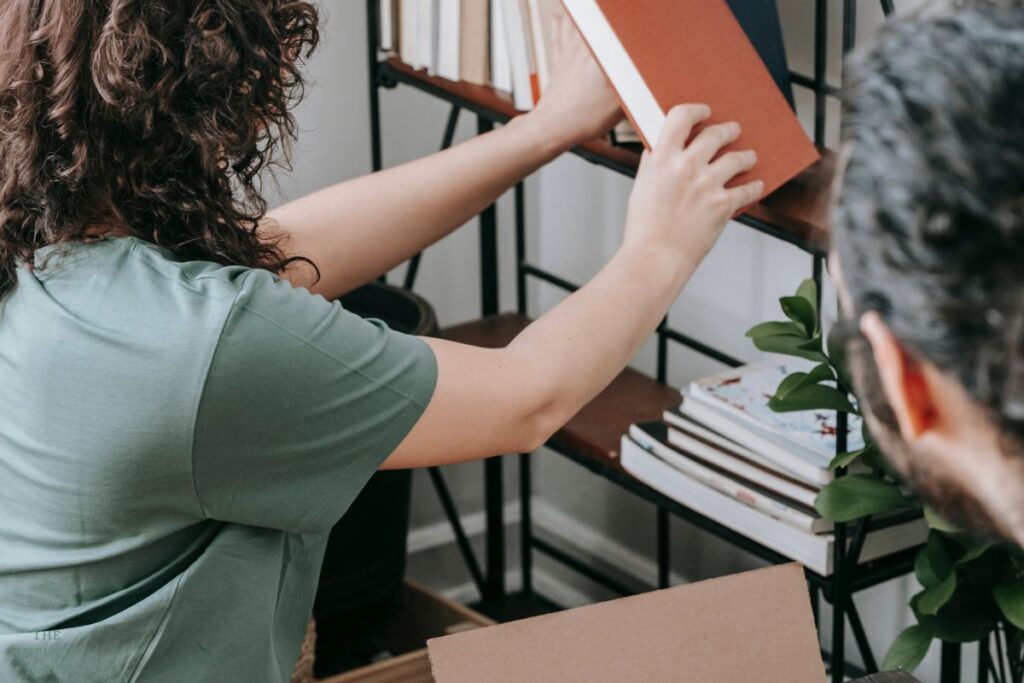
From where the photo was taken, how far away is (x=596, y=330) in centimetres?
107

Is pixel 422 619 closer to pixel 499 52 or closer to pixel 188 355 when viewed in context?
pixel 499 52

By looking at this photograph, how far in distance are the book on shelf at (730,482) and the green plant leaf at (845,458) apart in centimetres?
10

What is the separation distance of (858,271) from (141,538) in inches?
26.7

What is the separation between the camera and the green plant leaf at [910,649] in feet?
4.16

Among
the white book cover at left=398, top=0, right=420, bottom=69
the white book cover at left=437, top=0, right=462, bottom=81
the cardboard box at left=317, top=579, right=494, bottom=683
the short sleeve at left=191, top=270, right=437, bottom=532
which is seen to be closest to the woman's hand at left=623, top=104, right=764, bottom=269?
the short sleeve at left=191, top=270, right=437, bottom=532

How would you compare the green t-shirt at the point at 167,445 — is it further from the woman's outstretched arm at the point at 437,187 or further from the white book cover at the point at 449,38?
the white book cover at the point at 449,38

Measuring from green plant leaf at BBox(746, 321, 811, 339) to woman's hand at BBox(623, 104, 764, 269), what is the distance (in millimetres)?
189

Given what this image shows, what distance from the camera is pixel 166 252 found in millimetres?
1037

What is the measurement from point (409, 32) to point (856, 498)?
889mm

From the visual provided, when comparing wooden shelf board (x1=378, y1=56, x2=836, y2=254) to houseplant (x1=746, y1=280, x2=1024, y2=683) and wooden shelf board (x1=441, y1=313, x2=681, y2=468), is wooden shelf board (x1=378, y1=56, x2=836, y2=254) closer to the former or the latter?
houseplant (x1=746, y1=280, x2=1024, y2=683)

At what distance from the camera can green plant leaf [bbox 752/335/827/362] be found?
127cm

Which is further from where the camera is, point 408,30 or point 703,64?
point 408,30

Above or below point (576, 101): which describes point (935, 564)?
below

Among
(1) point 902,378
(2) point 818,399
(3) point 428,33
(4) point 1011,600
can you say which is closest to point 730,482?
(2) point 818,399
